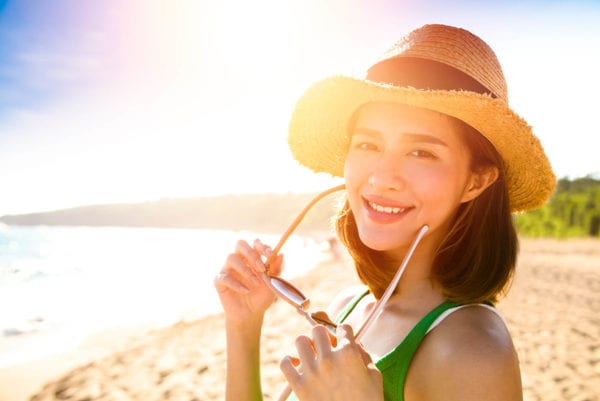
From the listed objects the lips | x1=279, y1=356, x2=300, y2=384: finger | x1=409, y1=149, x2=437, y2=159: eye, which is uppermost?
x1=409, y1=149, x2=437, y2=159: eye

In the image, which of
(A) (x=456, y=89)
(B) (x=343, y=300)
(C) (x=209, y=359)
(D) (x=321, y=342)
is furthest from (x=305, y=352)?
(C) (x=209, y=359)

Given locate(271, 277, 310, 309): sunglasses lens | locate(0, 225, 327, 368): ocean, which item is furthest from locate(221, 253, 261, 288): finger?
locate(0, 225, 327, 368): ocean

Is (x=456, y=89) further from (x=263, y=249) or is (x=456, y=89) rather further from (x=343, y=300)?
(x=343, y=300)

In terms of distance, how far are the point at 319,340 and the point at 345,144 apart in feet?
4.20

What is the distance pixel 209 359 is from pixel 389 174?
17.1 ft

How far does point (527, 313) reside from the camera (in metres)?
7.60

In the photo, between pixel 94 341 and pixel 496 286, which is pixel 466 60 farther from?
pixel 94 341

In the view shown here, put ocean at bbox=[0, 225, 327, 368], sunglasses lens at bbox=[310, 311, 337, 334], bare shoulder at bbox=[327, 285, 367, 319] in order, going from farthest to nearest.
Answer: ocean at bbox=[0, 225, 327, 368] → bare shoulder at bbox=[327, 285, 367, 319] → sunglasses lens at bbox=[310, 311, 337, 334]

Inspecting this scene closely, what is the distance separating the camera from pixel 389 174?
1.49 metres

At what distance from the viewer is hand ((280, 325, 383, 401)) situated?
3.39 feet

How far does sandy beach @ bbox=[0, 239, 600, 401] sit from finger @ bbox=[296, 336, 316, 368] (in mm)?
3704

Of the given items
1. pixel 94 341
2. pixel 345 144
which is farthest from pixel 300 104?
pixel 94 341

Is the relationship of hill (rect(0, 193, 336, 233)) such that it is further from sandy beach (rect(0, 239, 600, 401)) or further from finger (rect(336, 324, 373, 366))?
finger (rect(336, 324, 373, 366))

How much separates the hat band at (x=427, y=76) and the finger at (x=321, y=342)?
0.89 metres
